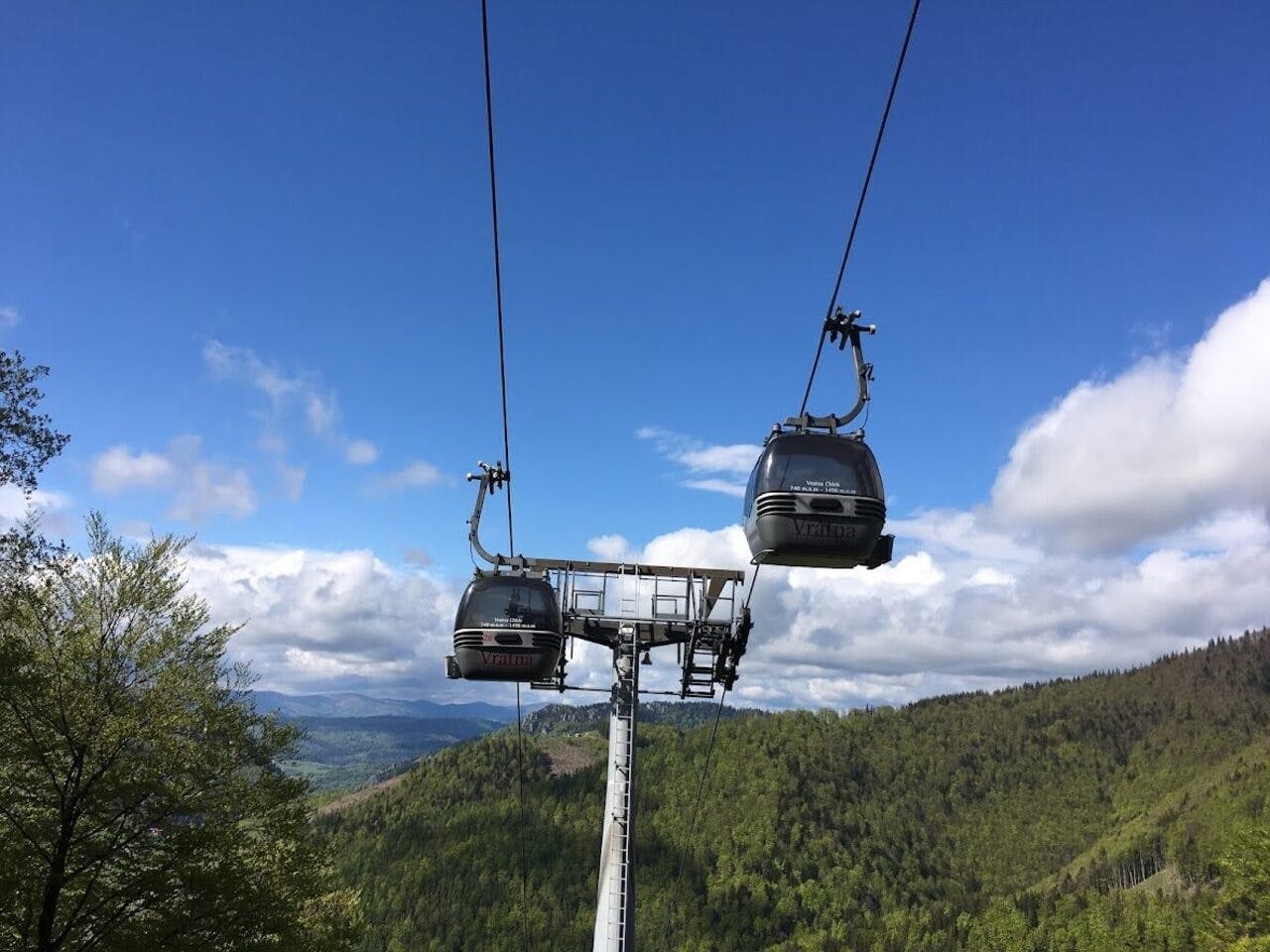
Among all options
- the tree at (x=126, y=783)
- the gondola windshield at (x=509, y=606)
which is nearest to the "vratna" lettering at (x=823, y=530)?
the gondola windshield at (x=509, y=606)

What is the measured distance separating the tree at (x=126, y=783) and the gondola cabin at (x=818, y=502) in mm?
9543

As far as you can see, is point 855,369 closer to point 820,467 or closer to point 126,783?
point 820,467

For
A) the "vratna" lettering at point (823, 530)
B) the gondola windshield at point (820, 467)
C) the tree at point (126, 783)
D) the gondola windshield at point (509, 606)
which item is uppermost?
the gondola windshield at point (820, 467)

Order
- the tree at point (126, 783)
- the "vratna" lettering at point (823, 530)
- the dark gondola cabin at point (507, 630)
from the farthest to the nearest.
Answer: the dark gondola cabin at point (507, 630), the tree at point (126, 783), the "vratna" lettering at point (823, 530)

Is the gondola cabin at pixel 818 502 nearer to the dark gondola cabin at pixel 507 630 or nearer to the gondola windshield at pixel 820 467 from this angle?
the gondola windshield at pixel 820 467

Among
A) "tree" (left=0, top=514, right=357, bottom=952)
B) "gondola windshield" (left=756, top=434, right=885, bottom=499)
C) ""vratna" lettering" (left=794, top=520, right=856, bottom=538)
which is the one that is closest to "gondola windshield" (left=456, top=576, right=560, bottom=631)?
"tree" (left=0, top=514, right=357, bottom=952)

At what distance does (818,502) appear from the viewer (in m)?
9.76

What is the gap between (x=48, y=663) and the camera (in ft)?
39.0

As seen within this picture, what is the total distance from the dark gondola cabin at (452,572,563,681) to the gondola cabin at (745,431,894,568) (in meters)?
5.55

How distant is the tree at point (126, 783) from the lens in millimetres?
11336

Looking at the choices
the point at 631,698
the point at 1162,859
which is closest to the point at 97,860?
the point at 631,698

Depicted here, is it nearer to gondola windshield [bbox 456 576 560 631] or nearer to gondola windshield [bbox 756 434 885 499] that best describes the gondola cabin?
gondola windshield [bbox 756 434 885 499]

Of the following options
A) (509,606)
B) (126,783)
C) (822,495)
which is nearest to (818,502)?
(822,495)

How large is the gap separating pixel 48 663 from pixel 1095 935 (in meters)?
146
